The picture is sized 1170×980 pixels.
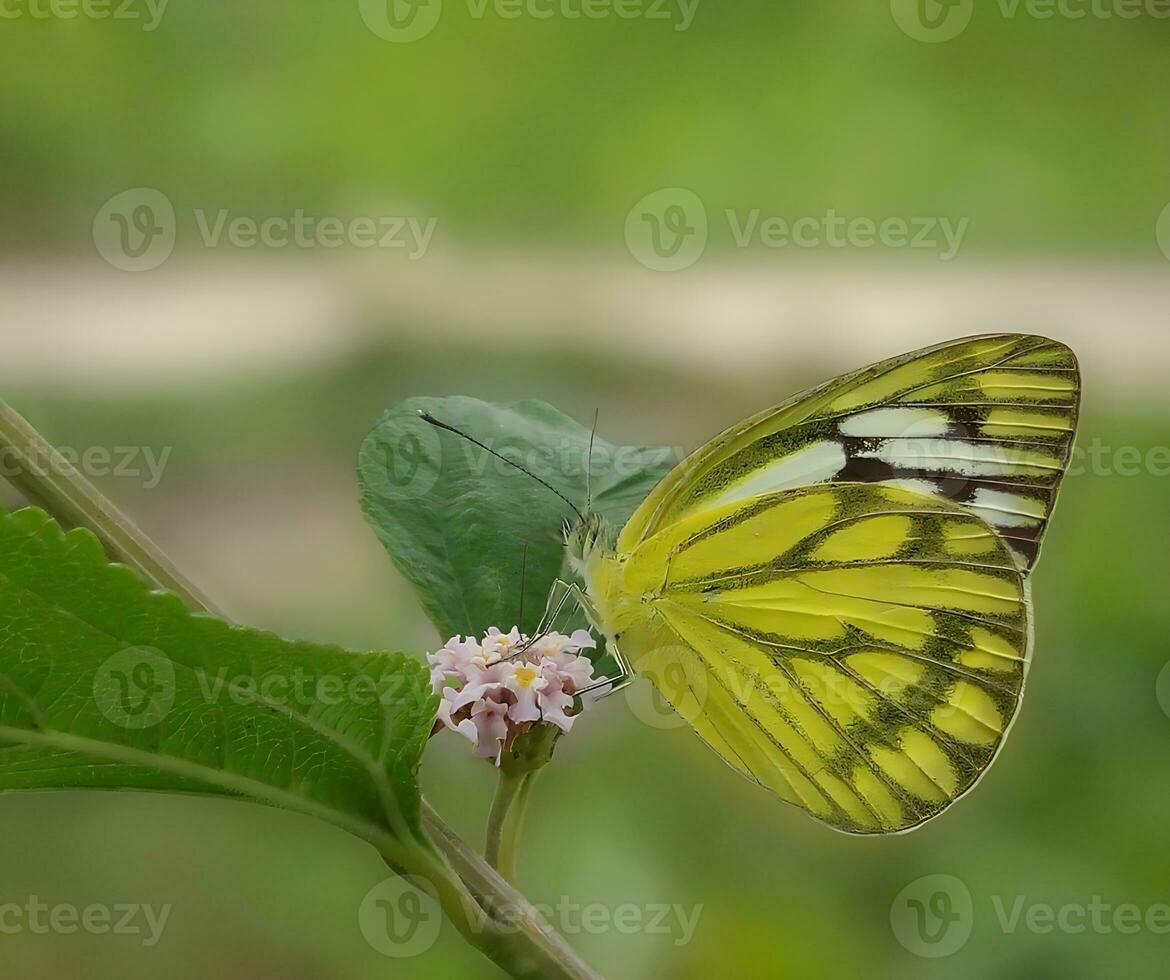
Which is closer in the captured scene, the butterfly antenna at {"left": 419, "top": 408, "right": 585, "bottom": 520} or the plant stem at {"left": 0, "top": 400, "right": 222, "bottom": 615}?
the plant stem at {"left": 0, "top": 400, "right": 222, "bottom": 615}

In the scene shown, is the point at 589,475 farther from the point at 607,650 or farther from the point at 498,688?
the point at 498,688

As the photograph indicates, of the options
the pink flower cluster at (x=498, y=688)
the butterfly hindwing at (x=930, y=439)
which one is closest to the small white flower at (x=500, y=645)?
the pink flower cluster at (x=498, y=688)

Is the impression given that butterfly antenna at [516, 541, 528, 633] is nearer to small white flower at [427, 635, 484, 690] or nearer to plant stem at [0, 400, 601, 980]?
small white flower at [427, 635, 484, 690]

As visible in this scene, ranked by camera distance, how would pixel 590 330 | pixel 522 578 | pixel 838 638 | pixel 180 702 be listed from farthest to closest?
pixel 590 330
pixel 838 638
pixel 522 578
pixel 180 702

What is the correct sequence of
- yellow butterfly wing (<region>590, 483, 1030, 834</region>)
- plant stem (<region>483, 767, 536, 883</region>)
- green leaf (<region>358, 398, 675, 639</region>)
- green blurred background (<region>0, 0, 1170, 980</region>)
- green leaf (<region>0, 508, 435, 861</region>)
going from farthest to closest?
green blurred background (<region>0, 0, 1170, 980</region>) < yellow butterfly wing (<region>590, 483, 1030, 834</region>) < green leaf (<region>358, 398, 675, 639</region>) < plant stem (<region>483, 767, 536, 883</region>) < green leaf (<region>0, 508, 435, 861</region>)

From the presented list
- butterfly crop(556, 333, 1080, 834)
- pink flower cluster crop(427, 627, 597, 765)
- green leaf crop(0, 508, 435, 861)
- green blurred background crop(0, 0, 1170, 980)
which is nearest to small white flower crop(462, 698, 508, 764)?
pink flower cluster crop(427, 627, 597, 765)

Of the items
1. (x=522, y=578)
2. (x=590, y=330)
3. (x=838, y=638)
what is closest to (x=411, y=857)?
(x=522, y=578)

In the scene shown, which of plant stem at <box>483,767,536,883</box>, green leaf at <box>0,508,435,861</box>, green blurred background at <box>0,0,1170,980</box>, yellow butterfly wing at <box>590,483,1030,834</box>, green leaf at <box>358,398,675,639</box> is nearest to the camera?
green leaf at <box>0,508,435,861</box>
